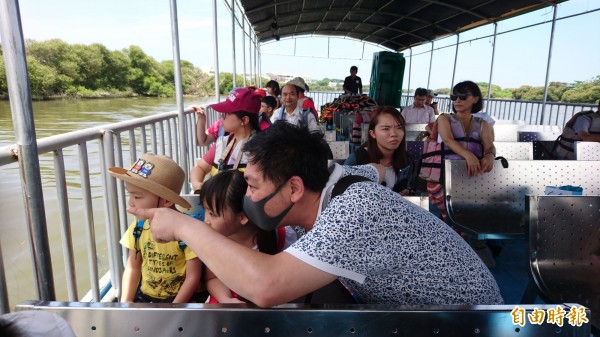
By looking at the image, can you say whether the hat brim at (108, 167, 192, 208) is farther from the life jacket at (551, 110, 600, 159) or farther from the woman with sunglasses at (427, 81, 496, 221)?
the life jacket at (551, 110, 600, 159)

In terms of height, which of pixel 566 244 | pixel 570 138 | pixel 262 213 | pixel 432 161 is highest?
pixel 262 213

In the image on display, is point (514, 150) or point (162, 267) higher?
point (514, 150)

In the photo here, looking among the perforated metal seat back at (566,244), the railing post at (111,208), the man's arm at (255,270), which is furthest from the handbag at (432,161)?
the man's arm at (255,270)

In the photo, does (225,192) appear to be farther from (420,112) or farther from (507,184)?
(420,112)

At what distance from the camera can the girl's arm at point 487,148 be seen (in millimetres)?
2883

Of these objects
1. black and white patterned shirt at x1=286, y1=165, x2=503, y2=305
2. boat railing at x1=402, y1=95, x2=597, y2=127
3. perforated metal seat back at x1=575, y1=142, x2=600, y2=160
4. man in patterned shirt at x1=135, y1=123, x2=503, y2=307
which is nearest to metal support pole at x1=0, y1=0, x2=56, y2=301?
man in patterned shirt at x1=135, y1=123, x2=503, y2=307

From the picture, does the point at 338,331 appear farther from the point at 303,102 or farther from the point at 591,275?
the point at 303,102

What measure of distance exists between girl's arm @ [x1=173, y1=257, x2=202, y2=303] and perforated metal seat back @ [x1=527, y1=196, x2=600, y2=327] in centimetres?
155

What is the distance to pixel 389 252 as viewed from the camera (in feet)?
3.64

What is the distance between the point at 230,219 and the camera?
1.65 meters

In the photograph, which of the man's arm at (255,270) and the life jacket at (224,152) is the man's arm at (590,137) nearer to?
the life jacket at (224,152)

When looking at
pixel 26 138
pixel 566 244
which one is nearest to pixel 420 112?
pixel 566 244

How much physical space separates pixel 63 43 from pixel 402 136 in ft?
30.6

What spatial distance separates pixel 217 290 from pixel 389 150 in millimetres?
1504
